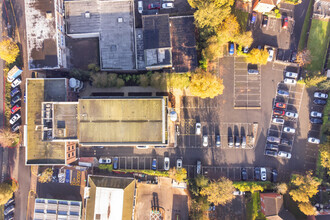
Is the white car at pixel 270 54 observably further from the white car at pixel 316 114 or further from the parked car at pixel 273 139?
the parked car at pixel 273 139

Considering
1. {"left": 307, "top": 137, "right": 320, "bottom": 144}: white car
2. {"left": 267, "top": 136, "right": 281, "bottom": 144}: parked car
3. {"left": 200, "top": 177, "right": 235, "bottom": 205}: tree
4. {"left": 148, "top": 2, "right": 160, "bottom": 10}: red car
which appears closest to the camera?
{"left": 200, "top": 177, "right": 235, "bottom": 205}: tree

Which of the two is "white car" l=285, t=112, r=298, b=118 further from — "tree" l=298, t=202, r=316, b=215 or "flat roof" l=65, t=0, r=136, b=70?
"flat roof" l=65, t=0, r=136, b=70

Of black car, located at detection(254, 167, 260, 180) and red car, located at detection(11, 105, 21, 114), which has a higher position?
red car, located at detection(11, 105, 21, 114)

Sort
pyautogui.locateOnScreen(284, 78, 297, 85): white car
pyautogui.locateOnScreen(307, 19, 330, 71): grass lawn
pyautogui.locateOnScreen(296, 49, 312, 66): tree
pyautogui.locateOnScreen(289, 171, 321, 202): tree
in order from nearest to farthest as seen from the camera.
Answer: pyautogui.locateOnScreen(289, 171, 321, 202): tree
pyautogui.locateOnScreen(296, 49, 312, 66): tree
pyautogui.locateOnScreen(284, 78, 297, 85): white car
pyautogui.locateOnScreen(307, 19, 330, 71): grass lawn

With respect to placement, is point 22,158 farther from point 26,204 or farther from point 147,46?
point 147,46

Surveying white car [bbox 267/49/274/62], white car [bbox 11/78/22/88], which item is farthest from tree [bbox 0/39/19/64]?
white car [bbox 267/49/274/62]

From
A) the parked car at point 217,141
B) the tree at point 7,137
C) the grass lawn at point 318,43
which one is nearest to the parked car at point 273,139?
the parked car at point 217,141

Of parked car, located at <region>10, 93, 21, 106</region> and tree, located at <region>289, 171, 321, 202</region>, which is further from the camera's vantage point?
parked car, located at <region>10, 93, 21, 106</region>
